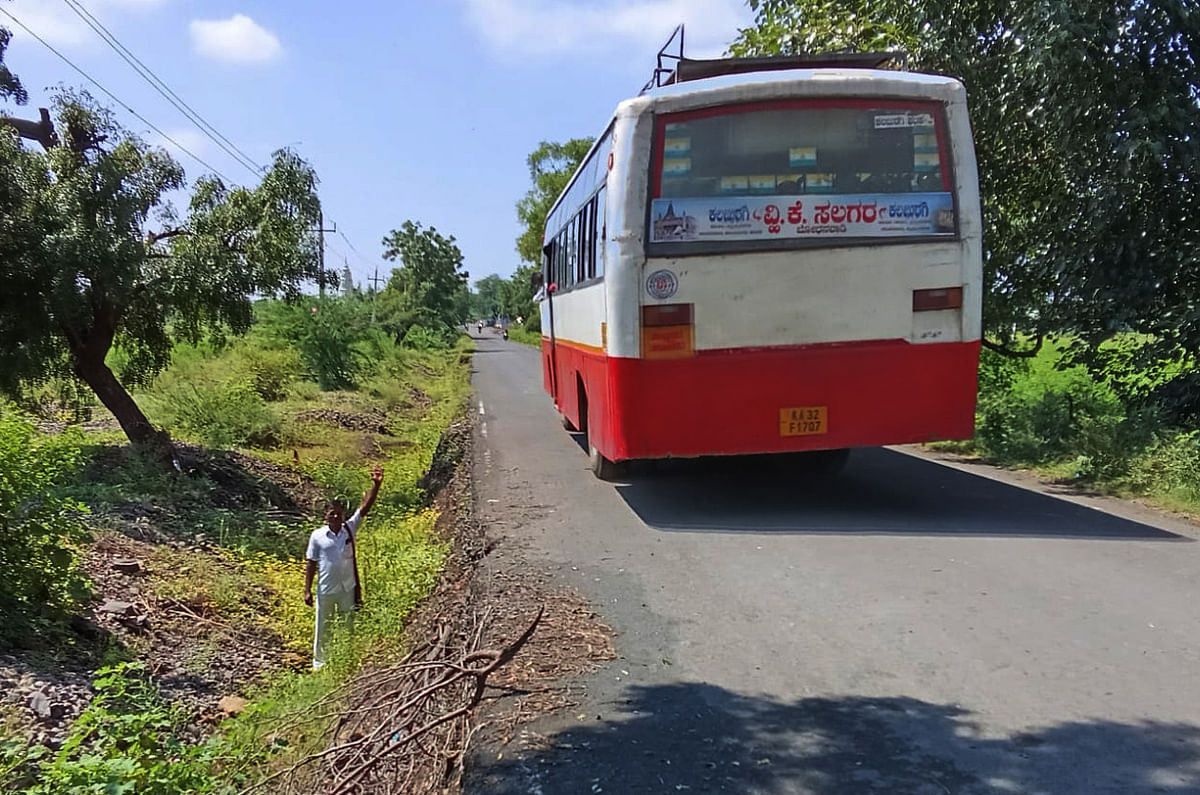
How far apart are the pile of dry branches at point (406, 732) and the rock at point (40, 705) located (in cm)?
143

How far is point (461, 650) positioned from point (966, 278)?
5005 mm

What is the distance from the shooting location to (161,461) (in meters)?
12.3

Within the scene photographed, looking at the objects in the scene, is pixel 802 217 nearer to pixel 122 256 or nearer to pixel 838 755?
pixel 838 755

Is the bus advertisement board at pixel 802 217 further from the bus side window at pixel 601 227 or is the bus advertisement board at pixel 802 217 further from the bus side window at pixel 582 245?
the bus side window at pixel 582 245

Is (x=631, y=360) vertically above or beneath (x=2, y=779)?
above

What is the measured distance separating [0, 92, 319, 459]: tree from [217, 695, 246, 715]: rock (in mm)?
5658

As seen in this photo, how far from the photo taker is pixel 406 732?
14.2 feet

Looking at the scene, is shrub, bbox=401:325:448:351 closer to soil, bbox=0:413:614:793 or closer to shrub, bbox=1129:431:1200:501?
soil, bbox=0:413:614:793

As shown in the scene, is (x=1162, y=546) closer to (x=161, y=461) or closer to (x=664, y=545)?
(x=664, y=545)

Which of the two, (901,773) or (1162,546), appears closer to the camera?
(901,773)

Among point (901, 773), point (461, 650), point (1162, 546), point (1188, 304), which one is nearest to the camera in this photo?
point (901, 773)

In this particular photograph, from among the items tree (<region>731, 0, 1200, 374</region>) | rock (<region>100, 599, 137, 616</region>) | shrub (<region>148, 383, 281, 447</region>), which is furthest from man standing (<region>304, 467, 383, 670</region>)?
shrub (<region>148, 383, 281, 447</region>)

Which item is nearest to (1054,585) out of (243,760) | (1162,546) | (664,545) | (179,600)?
(1162,546)

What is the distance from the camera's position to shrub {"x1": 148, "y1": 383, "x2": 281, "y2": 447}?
16.5m
